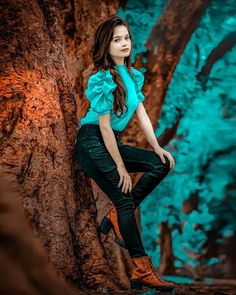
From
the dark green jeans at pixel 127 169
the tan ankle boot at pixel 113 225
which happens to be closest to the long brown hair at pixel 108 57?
the dark green jeans at pixel 127 169

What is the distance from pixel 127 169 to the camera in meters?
2.68

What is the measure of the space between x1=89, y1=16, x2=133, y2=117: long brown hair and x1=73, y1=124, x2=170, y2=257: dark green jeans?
0.17 meters

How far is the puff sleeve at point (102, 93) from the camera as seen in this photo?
2.53 metres

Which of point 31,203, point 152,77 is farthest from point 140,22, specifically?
point 31,203

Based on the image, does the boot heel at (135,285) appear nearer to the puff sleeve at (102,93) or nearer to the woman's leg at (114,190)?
the woman's leg at (114,190)

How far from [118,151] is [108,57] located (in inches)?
18.4

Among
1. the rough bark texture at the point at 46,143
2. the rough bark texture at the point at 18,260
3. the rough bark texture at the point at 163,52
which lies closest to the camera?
the rough bark texture at the point at 18,260

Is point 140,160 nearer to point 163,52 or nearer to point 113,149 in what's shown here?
point 113,149

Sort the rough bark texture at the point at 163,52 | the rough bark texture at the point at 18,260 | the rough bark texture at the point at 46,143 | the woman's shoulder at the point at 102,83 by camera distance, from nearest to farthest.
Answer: the rough bark texture at the point at 18,260
the woman's shoulder at the point at 102,83
the rough bark texture at the point at 46,143
the rough bark texture at the point at 163,52

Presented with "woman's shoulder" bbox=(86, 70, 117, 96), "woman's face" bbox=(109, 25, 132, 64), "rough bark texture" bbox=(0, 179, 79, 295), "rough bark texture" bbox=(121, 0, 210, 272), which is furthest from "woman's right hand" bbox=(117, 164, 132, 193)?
"rough bark texture" bbox=(0, 179, 79, 295)

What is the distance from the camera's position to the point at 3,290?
724 millimetres

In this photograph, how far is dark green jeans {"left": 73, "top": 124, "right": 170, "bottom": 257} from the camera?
256 centimetres

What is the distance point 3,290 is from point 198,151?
3.40m

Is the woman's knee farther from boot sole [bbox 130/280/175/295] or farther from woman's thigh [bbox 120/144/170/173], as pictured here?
boot sole [bbox 130/280/175/295]
